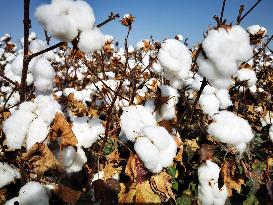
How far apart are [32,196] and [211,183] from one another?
1303mm

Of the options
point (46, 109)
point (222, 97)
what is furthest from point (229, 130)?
point (222, 97)

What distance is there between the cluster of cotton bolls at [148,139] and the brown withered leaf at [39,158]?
446 mm

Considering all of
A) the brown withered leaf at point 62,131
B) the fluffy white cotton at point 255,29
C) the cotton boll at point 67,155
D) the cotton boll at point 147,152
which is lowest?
the cotton boll at point 147,152

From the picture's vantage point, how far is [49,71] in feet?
6.20

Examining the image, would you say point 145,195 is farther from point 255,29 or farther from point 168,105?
point 255,29

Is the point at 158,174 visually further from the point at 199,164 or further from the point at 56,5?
the point at 56,5

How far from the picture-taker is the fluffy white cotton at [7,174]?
1.81 meters

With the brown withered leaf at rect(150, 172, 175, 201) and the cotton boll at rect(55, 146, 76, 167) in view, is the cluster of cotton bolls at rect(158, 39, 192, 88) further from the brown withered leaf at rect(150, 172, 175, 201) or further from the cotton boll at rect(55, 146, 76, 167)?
the cotton boll at rect(55, 146, 76, 167)

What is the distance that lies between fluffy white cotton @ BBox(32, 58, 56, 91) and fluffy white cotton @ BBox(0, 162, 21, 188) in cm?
49

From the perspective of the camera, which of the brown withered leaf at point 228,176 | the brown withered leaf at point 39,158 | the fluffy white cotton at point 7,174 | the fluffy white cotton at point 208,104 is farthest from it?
the fluffy white cotton at point 208,104

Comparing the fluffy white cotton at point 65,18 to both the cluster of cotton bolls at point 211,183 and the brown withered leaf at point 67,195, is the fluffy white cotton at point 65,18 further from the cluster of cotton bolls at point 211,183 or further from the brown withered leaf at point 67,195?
the cluster of cotton bolls at point 211,183

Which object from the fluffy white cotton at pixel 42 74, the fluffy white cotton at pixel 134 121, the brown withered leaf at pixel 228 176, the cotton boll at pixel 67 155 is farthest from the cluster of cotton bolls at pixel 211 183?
the fluffy white cotton at pixel 42 74

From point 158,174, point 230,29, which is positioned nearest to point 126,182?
point 158,174

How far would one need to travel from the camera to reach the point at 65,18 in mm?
1337
